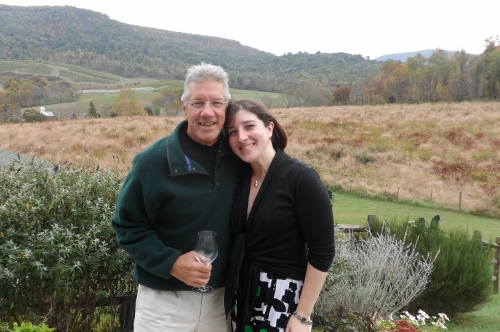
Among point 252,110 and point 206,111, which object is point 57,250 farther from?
point 252,110

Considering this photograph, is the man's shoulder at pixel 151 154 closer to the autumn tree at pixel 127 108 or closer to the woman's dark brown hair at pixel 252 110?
the woman's dark brown hair at pixel 252 110

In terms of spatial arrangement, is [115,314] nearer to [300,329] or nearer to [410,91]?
[300,329]

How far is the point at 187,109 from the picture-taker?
216cm

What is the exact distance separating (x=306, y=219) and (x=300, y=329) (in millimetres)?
533

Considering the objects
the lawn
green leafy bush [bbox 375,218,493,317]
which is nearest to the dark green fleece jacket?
green leafy bush [bbox 375,218,493,317]

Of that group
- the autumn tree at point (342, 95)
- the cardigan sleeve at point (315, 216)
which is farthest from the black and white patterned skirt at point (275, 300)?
the autumn tree at point (342, 95)

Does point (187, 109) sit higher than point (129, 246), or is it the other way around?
point (187, 109)

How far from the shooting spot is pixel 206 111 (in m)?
2.09

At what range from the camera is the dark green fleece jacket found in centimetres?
202

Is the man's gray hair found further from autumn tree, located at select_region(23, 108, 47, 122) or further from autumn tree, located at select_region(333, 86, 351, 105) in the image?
autumn tree, located at select_region(333, 86, 351, 105)

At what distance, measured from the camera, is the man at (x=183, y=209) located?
79.7 inches

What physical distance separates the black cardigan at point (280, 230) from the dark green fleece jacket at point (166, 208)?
0.41ft

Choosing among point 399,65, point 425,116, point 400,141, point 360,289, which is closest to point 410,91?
point 399,65

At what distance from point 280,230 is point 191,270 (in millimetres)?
440
